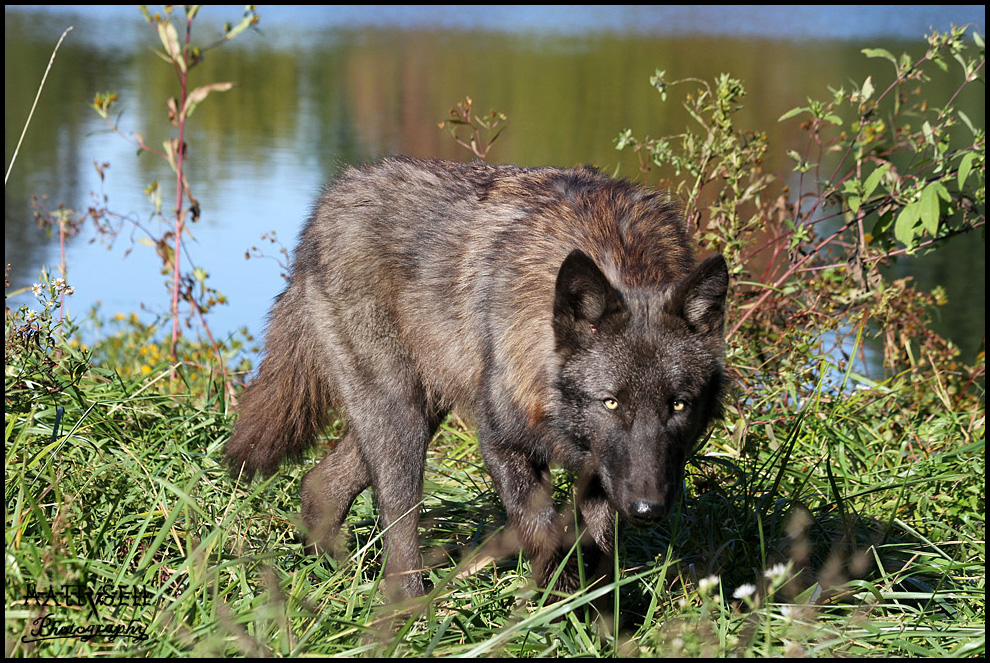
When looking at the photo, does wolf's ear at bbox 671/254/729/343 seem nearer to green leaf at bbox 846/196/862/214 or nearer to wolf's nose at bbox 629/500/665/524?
wolf's nose at bbox 629/500/665/524

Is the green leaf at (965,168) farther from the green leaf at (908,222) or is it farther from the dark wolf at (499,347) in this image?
the dark wolf at (499,347)

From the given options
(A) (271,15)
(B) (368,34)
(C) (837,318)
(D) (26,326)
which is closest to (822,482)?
(C) (837,318)

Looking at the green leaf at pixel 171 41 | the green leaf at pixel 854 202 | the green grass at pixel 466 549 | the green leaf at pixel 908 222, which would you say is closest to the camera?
the green grass at pixel 466 549

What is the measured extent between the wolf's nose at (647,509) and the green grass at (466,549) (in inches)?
12.4

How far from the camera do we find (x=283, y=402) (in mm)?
4820

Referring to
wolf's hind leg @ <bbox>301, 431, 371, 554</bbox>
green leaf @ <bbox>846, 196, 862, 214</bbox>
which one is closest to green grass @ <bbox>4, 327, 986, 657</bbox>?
wolf's hind leg @ <bbox>301, 431, 371, 554</bbox>

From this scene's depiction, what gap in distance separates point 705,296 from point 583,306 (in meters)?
0.47

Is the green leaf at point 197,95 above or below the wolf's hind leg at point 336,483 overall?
above

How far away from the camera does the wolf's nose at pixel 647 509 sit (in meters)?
3.39

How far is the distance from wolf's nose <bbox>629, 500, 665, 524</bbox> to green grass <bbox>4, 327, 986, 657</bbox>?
316 mm

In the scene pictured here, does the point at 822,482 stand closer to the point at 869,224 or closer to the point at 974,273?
the point at 869,224

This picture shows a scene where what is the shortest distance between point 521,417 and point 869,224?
5773 millimetres

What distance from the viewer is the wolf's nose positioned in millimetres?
3395

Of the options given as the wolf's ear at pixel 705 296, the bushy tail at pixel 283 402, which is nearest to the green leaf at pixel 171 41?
the bushy tail at pixel 283 402
